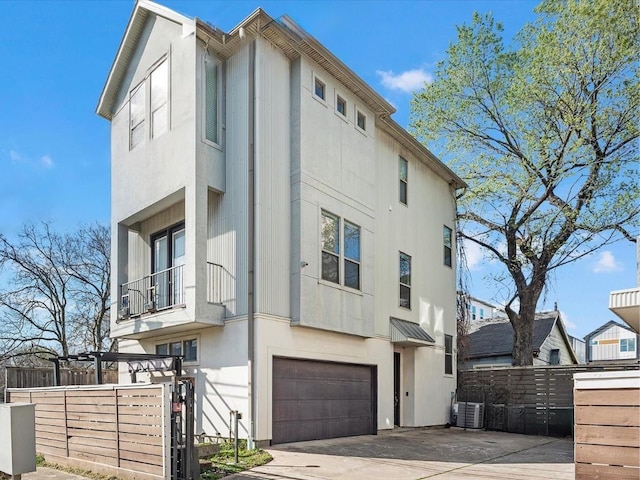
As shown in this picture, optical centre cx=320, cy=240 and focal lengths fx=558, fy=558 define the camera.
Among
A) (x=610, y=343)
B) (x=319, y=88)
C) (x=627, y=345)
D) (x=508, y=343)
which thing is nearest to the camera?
(x=319, y=88)

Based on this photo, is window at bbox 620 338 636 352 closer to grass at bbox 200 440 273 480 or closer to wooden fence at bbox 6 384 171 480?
grass at bbox 200 440 273 480

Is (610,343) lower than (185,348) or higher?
lower

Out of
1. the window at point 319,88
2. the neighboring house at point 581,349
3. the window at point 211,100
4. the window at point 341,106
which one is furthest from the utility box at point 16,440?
the neighboring house at point 581,349

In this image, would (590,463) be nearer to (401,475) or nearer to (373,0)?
(401,475)

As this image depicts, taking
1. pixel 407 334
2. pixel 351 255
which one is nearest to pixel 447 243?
pixel 407 334

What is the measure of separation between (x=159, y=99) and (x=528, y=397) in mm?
13098

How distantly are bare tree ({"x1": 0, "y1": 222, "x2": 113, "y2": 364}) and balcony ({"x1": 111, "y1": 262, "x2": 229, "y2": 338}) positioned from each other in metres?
11.2

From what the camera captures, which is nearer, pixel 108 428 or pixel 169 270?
pixel 108 428

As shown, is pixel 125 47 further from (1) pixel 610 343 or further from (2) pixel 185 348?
(1) pixel 610 343

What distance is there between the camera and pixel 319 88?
12.9 meters

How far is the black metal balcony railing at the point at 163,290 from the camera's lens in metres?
11.5

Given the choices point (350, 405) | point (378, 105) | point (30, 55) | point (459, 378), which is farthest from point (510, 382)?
point (30, 55)

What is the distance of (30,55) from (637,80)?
17914 mm

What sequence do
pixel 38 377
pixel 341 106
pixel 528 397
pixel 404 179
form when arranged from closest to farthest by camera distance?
pixel 341 106 < pixel 38 377 < pixel 528 397 < pixel 404 179
